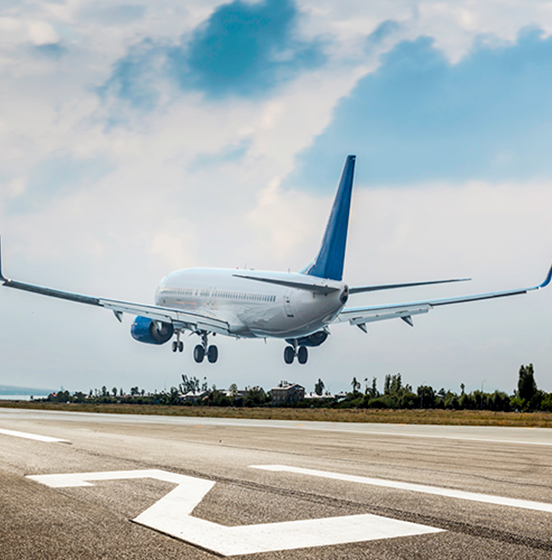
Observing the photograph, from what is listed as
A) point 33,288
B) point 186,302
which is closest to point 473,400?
point 186,302

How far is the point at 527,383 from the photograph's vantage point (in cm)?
14375

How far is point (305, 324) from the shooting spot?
175 feet

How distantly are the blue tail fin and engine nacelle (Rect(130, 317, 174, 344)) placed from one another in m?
14.5

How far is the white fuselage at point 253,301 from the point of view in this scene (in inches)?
2004

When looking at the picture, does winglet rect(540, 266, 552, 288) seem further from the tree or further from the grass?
the tree

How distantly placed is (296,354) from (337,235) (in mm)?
14677

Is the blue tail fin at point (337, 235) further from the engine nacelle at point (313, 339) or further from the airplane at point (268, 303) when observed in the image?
the engine nacelle at point (313, 339)

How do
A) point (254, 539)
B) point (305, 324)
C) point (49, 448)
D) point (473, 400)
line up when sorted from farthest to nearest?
point (473, 400) → point (305, 324) → point (49, 448) → point (254, 539)

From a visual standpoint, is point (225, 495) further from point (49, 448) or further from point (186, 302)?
point (186, 302)

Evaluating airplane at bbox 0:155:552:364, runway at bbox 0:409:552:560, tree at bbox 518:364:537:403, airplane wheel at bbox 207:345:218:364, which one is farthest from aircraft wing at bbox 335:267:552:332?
tree at bbox 518:364:537:403

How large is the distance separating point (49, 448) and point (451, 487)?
7.63m

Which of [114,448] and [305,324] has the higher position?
[305,324]

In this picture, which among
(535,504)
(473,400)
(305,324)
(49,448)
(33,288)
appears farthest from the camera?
(473,400)

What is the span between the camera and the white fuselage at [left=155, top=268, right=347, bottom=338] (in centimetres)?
5091
